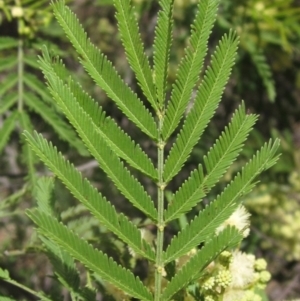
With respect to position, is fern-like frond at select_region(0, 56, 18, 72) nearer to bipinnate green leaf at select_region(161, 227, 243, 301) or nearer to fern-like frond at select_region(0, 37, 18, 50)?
fern-like frond at select_region(0, 37, 18, 50)

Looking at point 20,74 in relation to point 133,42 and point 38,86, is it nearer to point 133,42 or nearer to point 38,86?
point 38,86

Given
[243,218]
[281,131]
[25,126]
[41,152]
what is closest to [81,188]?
[41,152]

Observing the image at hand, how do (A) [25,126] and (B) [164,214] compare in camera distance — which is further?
(A) [25,126]

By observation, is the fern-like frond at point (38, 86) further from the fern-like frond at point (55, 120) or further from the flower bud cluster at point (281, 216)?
the flower bud cluster at point (281, 216)

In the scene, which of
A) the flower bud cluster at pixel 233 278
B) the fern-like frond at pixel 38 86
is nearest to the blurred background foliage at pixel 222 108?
the fern-like frond at pixel 38 86

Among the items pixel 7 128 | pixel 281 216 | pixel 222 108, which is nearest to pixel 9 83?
pixel 7 128

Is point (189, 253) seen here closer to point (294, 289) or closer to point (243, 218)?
point (243, 218)
